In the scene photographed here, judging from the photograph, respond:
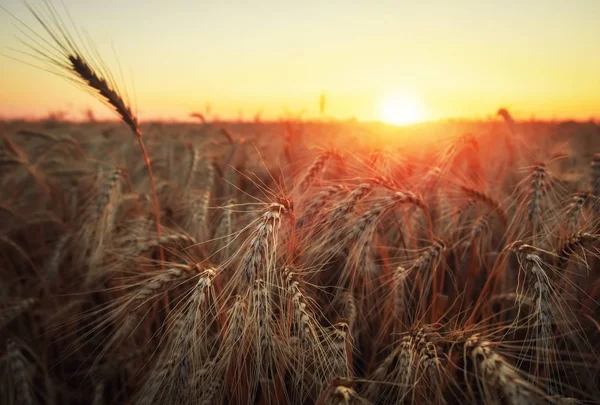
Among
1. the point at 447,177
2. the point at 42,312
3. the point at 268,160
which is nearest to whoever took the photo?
the point at 42,312

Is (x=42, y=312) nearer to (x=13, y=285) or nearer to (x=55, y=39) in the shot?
(x=13, y=285)

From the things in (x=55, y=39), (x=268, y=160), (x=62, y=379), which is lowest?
(x=62, y=379)

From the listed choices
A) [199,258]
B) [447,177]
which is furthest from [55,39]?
[447,177]

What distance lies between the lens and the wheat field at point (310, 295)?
1.27 meters

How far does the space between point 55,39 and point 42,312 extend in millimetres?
1505

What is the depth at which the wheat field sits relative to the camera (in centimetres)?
127

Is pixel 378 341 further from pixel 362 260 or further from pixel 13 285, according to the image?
pixel 13 285

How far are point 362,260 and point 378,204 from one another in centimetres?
33

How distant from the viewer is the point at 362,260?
188 centimetres

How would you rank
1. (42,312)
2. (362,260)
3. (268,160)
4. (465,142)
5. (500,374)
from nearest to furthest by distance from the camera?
(500,374), (362,260), (42,312), (465,142), (268,160)

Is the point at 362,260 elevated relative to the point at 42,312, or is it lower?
elevated

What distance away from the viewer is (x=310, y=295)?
1734 millimetres

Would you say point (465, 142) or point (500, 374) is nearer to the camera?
point (500, 374)

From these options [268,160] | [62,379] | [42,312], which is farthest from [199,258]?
[268,160]
